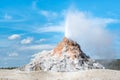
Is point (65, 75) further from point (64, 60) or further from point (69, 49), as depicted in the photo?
point (69, 49)

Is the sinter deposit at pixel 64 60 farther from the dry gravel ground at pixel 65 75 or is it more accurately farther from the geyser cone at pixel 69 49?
the dry gravel ground at pixel 65 75

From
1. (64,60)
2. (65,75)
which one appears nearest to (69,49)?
(64,60)

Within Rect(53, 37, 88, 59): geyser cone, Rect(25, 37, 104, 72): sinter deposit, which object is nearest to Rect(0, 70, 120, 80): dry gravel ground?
Rect(25, 37, 104, 72): sinter deposit

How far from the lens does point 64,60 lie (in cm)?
5100

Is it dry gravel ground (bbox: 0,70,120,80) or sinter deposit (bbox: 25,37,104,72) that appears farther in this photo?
sinter deposit (bbox: 25,37,104,72)

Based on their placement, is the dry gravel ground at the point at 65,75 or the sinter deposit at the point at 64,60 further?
the sinter deposit at the point at 64,60

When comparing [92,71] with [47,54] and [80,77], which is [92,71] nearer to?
[80,77]

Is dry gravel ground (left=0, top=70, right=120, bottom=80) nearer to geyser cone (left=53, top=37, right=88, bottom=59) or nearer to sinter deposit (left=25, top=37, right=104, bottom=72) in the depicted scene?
sinter deposit (left=25, top=37, right=104, bottom=72)

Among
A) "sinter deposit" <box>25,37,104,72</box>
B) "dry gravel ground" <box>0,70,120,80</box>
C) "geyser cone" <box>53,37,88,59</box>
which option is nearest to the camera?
"dry gravel ground" <box>0,70,120,80</box>

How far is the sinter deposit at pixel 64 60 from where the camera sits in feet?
164

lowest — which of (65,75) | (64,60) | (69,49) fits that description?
(65,75)

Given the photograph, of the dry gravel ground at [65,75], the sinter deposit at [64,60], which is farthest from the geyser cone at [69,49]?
the dry gravel ground at [65,75]

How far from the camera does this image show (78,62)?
167ft

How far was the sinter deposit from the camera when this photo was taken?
49969 mm
